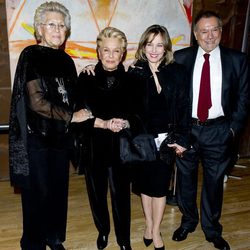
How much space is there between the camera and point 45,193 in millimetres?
2467

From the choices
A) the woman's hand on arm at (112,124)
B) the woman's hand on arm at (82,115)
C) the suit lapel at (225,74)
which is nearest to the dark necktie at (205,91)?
the suit lapel at (225,74)

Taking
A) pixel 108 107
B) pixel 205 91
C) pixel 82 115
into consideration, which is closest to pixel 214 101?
pixel 205 91

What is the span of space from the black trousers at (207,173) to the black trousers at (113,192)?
2.00 ft

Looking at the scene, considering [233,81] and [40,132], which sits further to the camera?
[233,81]

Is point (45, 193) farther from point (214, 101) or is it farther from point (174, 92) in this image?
point (214, 101)

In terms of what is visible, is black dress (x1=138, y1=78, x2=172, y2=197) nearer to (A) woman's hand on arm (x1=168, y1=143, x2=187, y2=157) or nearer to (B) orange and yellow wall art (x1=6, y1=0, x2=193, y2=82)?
(A) woman's hand on arm (x1=168, y1=143, x2=187, y2=157)

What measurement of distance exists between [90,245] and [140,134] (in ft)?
3.86

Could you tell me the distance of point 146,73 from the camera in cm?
244

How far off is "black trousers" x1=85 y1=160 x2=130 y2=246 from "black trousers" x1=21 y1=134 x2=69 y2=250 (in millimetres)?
217

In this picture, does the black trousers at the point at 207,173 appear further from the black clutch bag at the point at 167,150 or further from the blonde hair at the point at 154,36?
the blonde hair at the point at 154,36

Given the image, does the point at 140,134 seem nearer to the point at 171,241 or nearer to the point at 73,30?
the point at 171,241

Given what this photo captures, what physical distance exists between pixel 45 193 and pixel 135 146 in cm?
75

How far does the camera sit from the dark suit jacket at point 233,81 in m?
2.67

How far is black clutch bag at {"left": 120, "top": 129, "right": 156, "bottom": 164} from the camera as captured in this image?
7.99 ft
